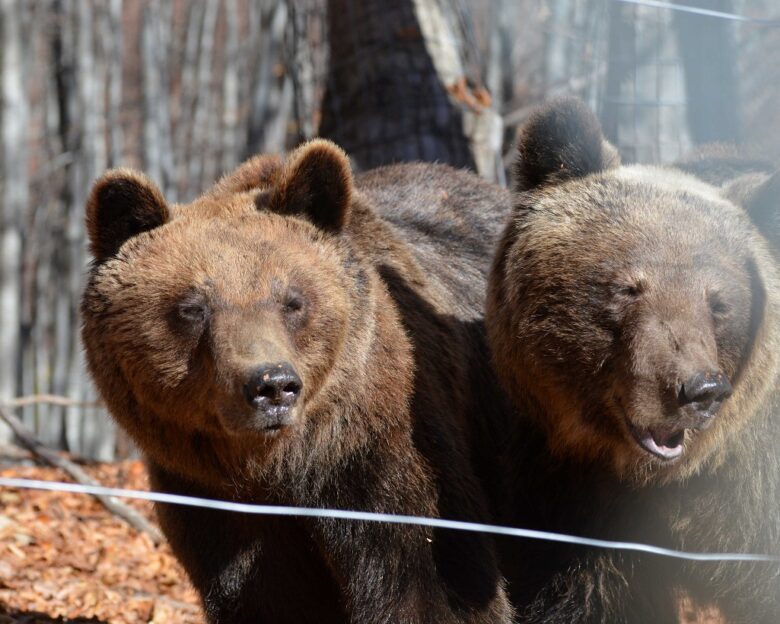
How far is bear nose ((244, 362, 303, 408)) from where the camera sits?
12.3 feet

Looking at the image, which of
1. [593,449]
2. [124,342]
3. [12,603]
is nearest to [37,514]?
[12,603]

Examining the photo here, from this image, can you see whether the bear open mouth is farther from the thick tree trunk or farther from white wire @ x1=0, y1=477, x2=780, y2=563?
the thick tree trunk

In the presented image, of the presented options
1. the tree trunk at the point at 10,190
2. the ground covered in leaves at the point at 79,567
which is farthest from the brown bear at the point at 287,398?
the tree trunk at the point at 10,190

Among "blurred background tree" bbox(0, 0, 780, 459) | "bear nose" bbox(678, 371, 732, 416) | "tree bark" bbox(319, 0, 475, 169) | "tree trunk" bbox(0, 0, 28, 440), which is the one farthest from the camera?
"tree trunk" bbox(0, 0, 28, 440)

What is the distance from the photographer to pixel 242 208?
4.54 m

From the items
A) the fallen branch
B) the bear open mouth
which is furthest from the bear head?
the fallen branch

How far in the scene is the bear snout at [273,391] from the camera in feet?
12.3

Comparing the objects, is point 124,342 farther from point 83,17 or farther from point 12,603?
point 83,17

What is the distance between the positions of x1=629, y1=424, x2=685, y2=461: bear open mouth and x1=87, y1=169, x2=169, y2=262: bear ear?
2015mm

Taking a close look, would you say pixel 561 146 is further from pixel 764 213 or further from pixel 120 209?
pixel 120 209

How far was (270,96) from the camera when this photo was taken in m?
14.9

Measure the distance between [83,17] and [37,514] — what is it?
592 centimetres

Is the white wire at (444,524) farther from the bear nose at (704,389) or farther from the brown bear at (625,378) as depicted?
the bear nose at (704,389)

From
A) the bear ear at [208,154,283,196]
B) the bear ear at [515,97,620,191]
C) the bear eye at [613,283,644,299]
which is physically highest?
the bear ear at [515,97,620,191]
